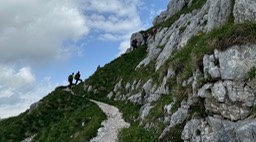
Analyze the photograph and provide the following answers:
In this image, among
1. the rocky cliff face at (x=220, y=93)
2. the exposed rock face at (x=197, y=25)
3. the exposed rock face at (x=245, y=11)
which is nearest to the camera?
the rocky cliff face at (x=220, y=93)

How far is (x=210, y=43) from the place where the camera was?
68.0ft

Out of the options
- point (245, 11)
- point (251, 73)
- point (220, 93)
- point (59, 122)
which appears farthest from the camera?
point (59, 122)

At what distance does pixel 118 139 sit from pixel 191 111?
28.8 ft

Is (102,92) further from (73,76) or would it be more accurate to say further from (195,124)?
(195,124)

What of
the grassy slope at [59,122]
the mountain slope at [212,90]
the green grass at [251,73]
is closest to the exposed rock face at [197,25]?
the mountain slope at [212,90]

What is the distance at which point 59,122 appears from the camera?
131 ft

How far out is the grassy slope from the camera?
1344 inches

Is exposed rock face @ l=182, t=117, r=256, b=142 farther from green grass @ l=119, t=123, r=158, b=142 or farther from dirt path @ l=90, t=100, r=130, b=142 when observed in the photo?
dirt path @ l=90, t=100, r=130, b=142

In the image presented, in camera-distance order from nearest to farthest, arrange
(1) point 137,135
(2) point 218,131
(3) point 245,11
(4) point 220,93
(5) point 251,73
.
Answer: (2) point 218,131 → (5) point 251,73 → (4) point 220,93 → (3) point 245,11 → (1) point 137,135

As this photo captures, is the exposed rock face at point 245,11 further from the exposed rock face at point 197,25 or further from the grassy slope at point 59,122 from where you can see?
the grassy slope at point 59,122

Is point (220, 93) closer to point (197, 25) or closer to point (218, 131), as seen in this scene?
point (218, 131)

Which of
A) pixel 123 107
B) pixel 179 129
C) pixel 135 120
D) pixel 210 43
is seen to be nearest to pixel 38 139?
pixel 123 107

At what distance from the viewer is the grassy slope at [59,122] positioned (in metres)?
34.1

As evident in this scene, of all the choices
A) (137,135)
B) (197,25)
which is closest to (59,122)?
(137,135)
